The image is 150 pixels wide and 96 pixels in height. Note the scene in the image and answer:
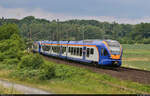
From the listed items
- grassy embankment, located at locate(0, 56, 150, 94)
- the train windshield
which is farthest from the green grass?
the train windshield

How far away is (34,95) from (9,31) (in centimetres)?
3202

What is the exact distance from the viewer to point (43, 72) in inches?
848

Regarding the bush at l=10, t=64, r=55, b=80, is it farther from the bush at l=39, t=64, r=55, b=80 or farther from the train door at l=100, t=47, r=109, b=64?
the train door at l=100, t=47, r=109, b=64

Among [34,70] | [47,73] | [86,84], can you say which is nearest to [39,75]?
[47,73]

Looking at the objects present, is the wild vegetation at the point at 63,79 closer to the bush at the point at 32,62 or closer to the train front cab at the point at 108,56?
the bush at the point at 32,62

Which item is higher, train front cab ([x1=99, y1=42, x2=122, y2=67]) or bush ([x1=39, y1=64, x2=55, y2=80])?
train front cab ([x1=99, y1=42, x2=122, y2=67])

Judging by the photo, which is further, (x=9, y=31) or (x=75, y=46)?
(x=9, y=31)

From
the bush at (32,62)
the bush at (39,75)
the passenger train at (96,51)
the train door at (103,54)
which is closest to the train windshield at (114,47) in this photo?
the passenger train at (96,51)

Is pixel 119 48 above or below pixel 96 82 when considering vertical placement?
above

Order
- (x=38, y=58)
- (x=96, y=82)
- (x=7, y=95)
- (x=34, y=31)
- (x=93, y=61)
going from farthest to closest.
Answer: (x=34, y=31) < (x=93, y=61) < (x=38, y=58) < (x=96, y=82) < (x=7, y=95)

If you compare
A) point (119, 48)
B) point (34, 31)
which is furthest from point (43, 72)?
point (34, 31)

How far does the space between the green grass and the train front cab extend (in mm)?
2608

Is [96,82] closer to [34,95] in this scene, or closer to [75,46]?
[34,95]

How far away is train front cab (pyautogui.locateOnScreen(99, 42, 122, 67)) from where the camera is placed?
25.6 m
